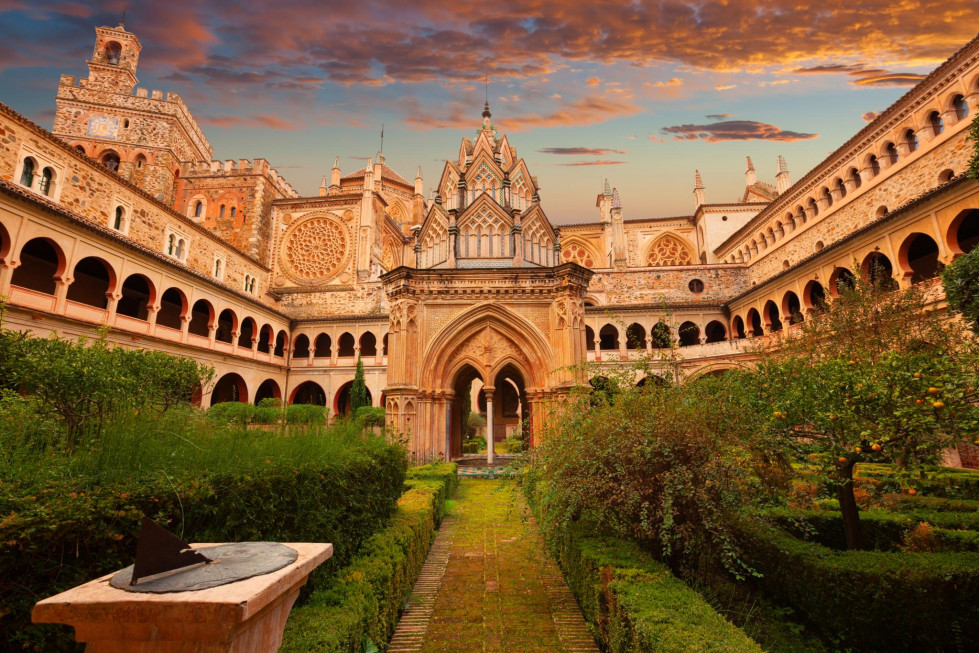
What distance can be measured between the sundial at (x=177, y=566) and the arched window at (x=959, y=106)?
25.3 metres

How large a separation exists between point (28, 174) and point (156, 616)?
2389 cm

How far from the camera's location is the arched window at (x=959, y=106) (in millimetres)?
16672

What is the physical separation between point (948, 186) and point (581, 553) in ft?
57.7

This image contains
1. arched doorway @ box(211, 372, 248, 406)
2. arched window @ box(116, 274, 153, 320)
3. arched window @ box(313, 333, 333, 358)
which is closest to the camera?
arched window @ box(116, 274, 153, 320)

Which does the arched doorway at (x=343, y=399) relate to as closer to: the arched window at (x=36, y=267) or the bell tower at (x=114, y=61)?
the arched window at (x=36, y=267)

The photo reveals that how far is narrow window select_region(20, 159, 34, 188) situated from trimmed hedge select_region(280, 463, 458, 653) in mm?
21035

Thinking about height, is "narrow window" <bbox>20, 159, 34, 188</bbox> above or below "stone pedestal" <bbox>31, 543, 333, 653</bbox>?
above

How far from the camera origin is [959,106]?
17.1 m

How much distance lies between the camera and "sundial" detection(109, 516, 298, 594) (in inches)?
72.4

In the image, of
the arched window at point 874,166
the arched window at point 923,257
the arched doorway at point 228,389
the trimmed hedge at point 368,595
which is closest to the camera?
the trimmed hedge at point 368,595

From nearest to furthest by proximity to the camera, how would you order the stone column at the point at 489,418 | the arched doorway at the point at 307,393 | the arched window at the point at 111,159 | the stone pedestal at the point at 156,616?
the stone pedestal at the point at 156,616 < the stone column at the point at 489,418 < the arched doorway at the point at 307,393 < the arched window at the point at 111,159

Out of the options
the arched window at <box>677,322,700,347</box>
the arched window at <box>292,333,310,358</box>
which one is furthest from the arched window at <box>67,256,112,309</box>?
the arched window at <box>677,322,700,347</box>

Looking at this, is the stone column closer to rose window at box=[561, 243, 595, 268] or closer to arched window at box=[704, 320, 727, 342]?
arched window at box=[704, 320, 727, 342]

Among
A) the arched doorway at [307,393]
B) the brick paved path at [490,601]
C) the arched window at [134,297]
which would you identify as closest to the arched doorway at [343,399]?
the arched doorway at [307,393]
